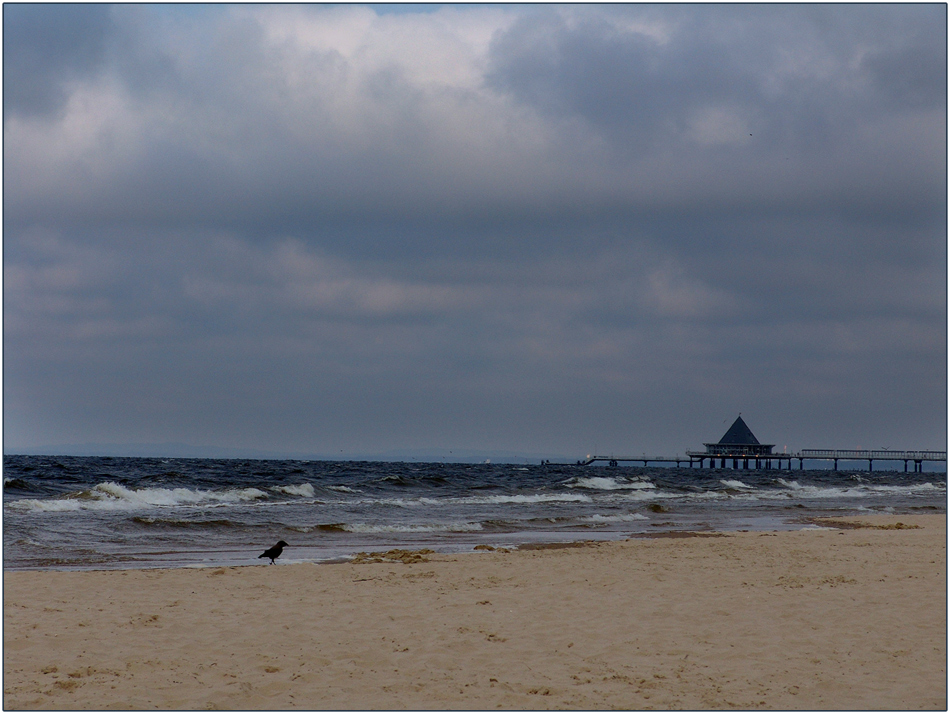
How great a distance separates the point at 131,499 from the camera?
1219 inches

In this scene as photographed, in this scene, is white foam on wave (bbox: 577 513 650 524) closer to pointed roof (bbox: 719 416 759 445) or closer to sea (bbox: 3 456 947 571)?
sea (bbox: 3 456 947 571)

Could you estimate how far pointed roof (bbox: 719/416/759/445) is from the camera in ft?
428

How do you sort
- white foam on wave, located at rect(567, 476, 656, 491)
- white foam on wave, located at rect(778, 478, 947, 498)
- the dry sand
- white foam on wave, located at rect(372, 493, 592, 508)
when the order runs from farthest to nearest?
white foam on wave, located at rect(567, 476, 656, 491) < white foam on wave, located at rect(778, 478, 947, 498) < white foam on wave, located at rect(372, 493, 592, 508) < the dry sand

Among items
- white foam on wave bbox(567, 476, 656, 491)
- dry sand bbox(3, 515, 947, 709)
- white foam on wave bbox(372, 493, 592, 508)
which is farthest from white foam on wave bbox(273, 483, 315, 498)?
dry sand bbox(3, 515, 947, 709)

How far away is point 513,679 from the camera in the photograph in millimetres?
6930

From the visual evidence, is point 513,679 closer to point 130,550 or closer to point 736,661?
point 736,661

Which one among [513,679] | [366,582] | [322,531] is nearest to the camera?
[513,679]

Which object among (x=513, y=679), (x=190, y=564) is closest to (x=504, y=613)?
(x=513, y=679)

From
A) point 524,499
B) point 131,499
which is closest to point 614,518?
point 524,499

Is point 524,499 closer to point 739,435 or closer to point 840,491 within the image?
point 840,491

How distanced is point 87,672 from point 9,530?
13.7m

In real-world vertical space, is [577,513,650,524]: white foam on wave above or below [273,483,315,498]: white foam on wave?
above

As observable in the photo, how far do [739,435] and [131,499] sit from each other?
114041 mm

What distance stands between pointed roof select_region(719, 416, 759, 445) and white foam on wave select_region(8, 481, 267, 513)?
105769 millimetres
